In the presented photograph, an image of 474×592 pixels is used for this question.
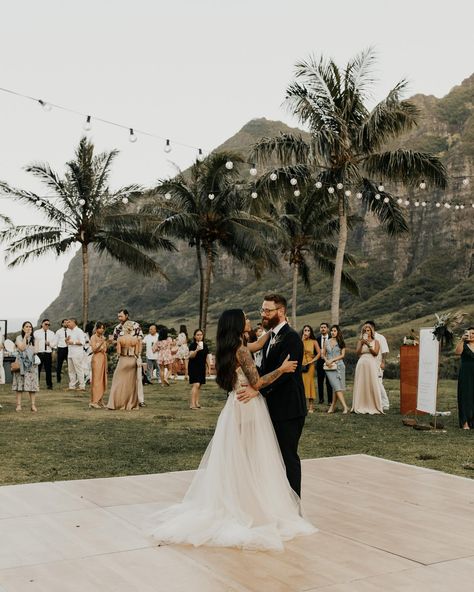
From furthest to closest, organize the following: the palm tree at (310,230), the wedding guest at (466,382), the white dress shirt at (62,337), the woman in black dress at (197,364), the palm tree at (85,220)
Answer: the palm tree at (310,230) < the palm tree at (85,220) < the white dress shirt at (62,337) < the woman in black dress at (197,364) < the wedding guest at (466,382)

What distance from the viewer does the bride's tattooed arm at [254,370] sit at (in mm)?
5902

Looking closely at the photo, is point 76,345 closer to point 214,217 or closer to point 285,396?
point 214,217

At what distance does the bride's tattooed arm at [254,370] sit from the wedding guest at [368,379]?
9698mm

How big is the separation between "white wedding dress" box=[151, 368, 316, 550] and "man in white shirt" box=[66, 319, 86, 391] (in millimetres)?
14241

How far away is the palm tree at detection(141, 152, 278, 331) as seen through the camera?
29.6m

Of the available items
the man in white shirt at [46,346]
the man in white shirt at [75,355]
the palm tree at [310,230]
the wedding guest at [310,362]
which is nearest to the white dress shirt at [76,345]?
the man in white shirt at [75,355]

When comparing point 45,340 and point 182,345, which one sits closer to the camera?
point 45,340

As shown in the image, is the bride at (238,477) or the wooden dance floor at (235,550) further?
the bride at (238,477)

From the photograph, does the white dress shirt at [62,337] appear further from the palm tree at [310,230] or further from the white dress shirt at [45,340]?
the palm tree at [310,230]

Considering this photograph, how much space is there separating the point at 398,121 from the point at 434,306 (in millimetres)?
33710

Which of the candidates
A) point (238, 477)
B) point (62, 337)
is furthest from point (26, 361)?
point (238, 477)

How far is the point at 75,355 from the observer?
20141 mm

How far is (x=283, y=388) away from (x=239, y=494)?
0.94 metres

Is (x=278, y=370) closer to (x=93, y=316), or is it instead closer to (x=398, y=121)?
(x=398, y=121)
